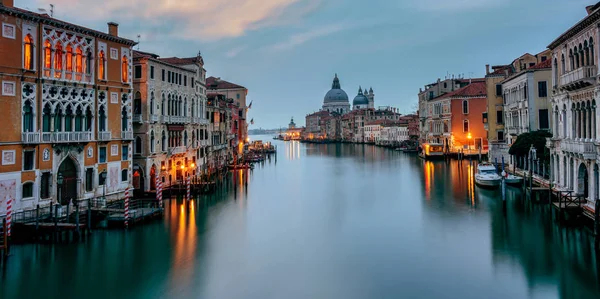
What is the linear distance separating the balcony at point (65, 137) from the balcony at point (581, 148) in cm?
1776

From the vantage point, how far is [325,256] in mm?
12516

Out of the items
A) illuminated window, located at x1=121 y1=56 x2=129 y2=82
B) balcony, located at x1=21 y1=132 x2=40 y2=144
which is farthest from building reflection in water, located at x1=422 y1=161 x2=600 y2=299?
balcony, located at x1=21 y1=132 x2=40 y2=144

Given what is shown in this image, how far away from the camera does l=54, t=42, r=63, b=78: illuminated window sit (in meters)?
16.1

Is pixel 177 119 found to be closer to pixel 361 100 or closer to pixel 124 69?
pixel 124 69

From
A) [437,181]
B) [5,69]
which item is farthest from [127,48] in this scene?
[437,181]

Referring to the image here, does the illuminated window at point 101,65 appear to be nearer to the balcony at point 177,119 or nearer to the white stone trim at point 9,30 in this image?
the white stone trim at point 9,30

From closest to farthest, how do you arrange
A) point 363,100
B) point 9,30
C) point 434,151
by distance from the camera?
1. point 9,30
2. point 434,151
3. point 363,100

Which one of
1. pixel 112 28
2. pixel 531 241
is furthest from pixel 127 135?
pixel 531 241

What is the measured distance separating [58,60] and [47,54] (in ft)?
1.69

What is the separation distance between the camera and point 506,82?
30.8m

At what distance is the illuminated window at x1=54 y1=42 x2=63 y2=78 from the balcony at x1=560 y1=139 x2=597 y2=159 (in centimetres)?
1839

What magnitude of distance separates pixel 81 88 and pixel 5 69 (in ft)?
9.78

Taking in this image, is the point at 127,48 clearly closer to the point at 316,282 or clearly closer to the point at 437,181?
the point at 316,282

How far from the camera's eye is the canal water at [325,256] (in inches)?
392
